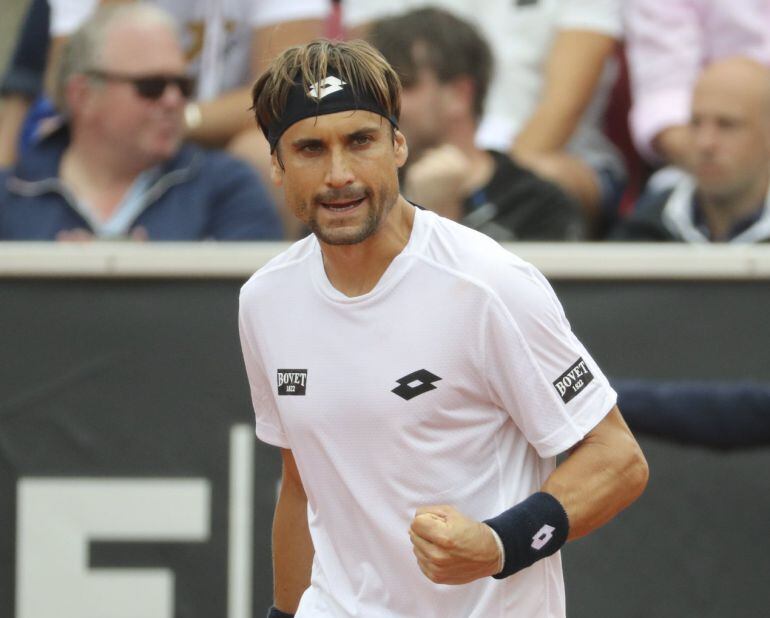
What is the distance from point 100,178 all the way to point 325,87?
2.73 meters

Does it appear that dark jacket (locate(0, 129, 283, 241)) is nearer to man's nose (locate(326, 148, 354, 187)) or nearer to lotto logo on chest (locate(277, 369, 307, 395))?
lotto logo on chest (locate(277, 369, 307, 395))

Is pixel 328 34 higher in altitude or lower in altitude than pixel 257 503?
higher

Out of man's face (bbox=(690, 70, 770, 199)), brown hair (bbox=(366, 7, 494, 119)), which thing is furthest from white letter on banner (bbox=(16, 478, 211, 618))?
man's face (bbox=(690, 70, 770, 199))

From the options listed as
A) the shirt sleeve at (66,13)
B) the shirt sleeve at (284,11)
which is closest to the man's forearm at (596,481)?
the shirt sleeve at (284,11)

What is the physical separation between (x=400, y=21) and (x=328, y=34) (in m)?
0.88

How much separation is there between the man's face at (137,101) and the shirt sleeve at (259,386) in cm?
225

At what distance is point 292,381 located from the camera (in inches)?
121

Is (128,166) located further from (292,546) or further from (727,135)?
(292,546)

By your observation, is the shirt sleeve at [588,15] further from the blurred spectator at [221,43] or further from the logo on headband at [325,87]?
the logo on headband at [325,87]

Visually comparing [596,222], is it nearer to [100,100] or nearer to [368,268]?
[100,100]

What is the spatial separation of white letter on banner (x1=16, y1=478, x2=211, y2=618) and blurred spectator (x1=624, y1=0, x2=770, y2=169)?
246 cm

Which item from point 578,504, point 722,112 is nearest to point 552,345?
point 578,504

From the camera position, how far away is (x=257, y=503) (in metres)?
4.77

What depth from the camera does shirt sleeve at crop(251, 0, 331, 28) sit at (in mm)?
5941
